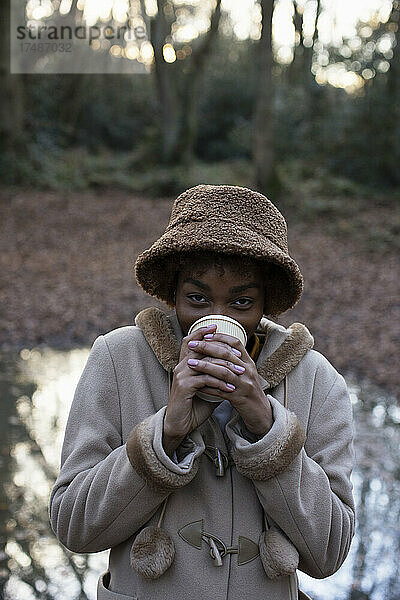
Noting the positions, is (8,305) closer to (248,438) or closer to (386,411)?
(386,411)

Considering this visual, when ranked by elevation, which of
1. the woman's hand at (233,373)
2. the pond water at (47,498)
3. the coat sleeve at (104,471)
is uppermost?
the woman's hand at (233,373)

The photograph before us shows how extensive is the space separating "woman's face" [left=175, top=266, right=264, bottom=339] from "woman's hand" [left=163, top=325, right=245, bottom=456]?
Result: 141 mm

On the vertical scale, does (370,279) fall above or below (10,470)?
below

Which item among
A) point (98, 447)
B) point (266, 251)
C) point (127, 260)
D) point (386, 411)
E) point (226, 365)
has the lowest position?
point (127, 260)

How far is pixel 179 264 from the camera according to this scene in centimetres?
195

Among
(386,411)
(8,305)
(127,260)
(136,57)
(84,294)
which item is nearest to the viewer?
(386,411)

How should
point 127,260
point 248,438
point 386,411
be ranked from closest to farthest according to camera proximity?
1. point 248,438
2. point 386,411
3. point 127,260

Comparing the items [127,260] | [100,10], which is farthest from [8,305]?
[100,10]

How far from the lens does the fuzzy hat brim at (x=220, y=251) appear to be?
1.79 metres

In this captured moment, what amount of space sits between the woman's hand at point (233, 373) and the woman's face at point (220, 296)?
161mm

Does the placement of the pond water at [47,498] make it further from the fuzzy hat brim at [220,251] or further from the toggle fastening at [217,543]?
the fuzzy hat brim at [220,251]

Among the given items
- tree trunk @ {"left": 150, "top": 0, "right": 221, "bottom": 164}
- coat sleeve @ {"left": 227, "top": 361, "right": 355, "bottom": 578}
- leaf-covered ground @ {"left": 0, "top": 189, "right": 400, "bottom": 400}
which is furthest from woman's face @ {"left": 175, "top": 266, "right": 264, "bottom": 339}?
tree trunk @ {"left": 150, "top": 0, "right": 221, "bottom": 164}

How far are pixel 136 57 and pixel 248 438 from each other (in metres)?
29.2

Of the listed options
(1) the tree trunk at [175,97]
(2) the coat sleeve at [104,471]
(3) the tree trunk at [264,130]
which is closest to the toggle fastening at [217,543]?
(2) the coat sleeve at [104,471]
